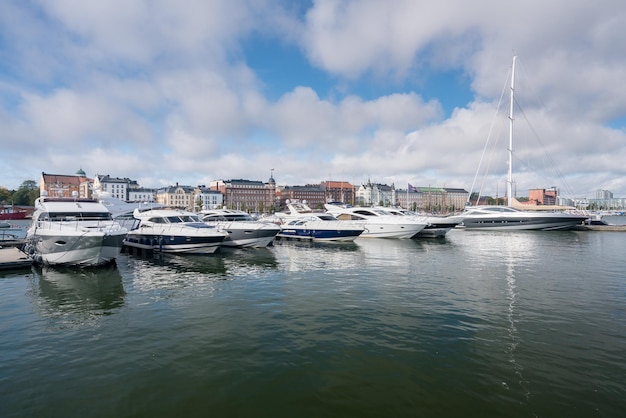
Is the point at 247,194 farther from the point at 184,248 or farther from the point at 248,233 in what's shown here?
the point at 184,248

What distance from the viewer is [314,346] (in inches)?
346

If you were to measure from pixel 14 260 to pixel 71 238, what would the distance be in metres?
4.10

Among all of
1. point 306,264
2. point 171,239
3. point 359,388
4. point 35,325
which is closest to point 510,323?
point 359,388

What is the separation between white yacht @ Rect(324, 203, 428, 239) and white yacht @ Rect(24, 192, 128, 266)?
23772 millimetres

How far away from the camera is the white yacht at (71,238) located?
18.7 m

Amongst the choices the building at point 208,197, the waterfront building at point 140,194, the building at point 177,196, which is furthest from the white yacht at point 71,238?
the waterfront building at point 140,194

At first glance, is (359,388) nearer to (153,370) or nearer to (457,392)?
(457,392)

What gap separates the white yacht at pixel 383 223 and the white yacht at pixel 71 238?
936 inches

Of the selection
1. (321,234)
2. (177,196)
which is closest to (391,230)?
(321,234)

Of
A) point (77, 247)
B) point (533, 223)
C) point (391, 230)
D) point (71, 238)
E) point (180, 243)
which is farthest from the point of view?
point (533, 223)

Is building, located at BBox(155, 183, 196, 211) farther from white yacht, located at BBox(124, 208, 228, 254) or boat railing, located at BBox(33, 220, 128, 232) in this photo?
boat railing, located at BBox(33, 220, 128, 232)

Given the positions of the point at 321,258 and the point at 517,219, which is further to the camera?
the point at 517,219

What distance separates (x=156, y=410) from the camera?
6.18 metres

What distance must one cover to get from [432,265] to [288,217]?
73.3ft
